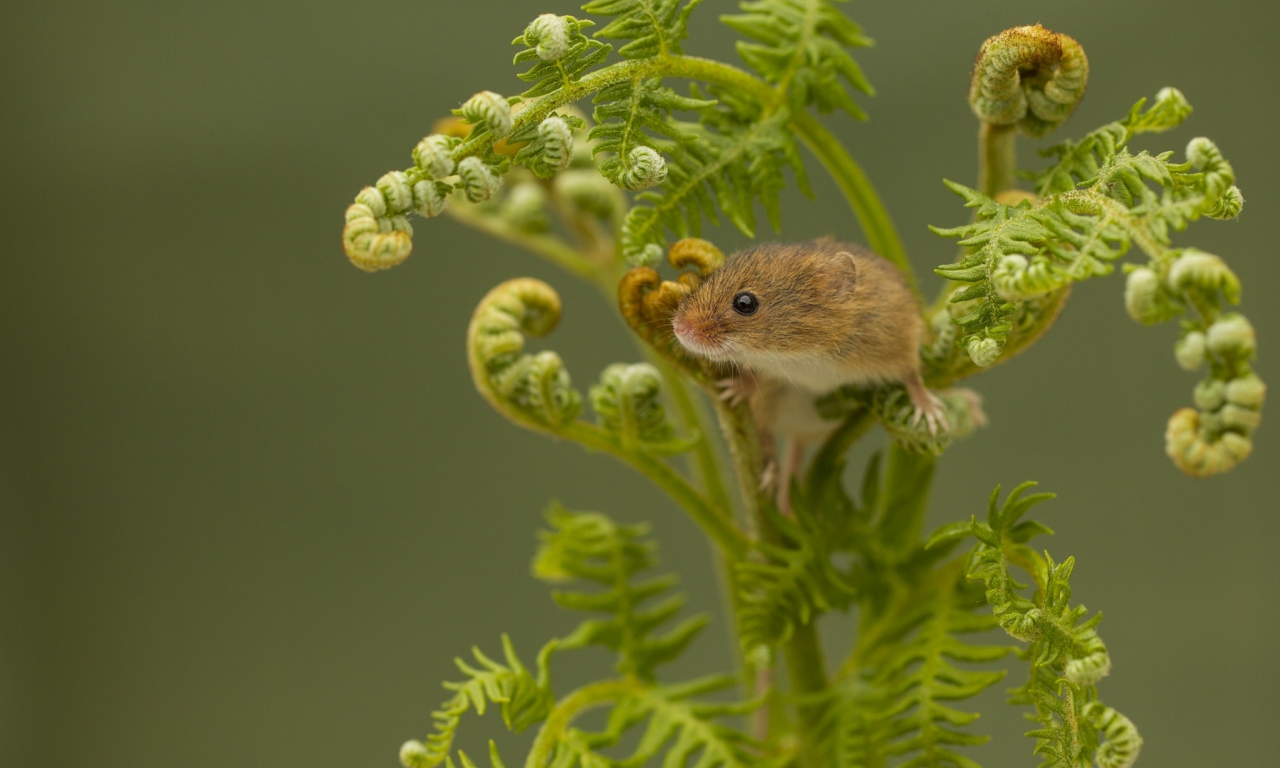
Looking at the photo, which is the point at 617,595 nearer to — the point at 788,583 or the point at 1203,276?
the point at 788,583

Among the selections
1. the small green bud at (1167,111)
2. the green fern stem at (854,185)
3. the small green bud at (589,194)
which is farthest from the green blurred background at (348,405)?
the small green bud at (1167,111)

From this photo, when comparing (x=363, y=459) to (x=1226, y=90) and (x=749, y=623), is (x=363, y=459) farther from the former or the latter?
(x=1226, y=90)

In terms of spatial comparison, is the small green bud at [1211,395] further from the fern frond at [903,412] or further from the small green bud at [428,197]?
the small green bud at [428,197]

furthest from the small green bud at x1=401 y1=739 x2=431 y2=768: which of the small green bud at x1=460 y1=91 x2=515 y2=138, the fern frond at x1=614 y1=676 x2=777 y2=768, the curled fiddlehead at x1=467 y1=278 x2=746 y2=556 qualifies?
the small green bud at x1=460 y1=91 x2=515 y2=138

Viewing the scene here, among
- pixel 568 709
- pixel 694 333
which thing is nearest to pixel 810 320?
pixel 694 333

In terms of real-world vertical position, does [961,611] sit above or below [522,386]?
below

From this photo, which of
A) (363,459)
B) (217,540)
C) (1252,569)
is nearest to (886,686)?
(1252,569)
